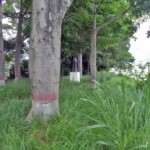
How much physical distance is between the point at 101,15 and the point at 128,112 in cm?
647

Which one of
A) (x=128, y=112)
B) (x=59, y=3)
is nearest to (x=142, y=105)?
(x=128, y=112)

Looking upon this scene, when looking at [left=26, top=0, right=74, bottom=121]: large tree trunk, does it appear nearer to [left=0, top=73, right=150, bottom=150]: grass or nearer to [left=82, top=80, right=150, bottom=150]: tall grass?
[left=0, top=73, right=150, bottom=150]: grass

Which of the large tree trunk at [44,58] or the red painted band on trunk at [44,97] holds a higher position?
the large tree trunk at [44,58]

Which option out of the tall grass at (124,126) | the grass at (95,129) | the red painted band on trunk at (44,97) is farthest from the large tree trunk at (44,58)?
the tall grass at (124,126)

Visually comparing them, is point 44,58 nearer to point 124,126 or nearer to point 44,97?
point 44,97

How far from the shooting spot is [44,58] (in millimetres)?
3410

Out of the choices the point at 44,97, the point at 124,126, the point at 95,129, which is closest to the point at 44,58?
the point at 44,97

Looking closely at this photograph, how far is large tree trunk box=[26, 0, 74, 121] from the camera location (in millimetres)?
3416

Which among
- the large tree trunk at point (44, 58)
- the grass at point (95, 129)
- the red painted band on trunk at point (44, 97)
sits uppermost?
A: the large tree trunk at point (44, 58)

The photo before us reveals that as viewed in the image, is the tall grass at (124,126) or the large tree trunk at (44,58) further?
the large tree trunk at (44,58)

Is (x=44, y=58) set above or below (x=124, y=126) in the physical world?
above

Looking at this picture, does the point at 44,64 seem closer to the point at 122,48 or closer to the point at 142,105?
the point at 142,105

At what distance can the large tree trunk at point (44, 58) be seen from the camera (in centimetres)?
342

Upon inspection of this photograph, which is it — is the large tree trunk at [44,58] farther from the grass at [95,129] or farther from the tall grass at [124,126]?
the tall grass at [124,126]
